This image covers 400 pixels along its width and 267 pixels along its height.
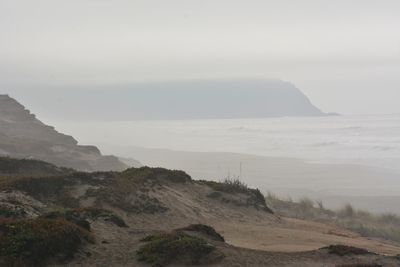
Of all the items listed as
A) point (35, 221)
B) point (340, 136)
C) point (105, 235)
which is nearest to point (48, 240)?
point (35, 221)

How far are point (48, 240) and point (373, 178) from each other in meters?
34.9

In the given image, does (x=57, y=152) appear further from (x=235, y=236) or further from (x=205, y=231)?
(x=205, y=231)

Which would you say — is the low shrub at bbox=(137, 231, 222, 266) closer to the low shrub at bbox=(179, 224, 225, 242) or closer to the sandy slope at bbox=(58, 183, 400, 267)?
the sandy slope at bbox=(58, 183, 400, 267)

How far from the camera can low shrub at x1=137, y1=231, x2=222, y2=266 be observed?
988 centimetres

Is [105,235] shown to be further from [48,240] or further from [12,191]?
[12,191]

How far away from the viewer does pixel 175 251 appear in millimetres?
10094

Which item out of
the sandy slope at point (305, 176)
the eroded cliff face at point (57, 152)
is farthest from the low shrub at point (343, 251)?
the eroded cliff face at point (57, 152)

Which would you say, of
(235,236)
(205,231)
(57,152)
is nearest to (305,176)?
(57,152)

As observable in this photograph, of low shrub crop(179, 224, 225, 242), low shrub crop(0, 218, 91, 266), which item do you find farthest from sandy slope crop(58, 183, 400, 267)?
low shrub crop(179, 224, 225, 242)

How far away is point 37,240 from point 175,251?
101 inches

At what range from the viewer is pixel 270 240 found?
598 inches

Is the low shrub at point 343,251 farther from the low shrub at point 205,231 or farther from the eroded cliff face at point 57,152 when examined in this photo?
the eroded cliff face at point 57,152

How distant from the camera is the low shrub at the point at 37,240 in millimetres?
9039

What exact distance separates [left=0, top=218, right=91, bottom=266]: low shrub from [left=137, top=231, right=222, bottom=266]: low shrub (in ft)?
4.37
